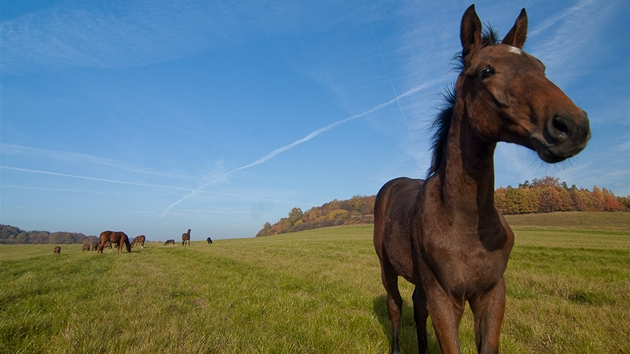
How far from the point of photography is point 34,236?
9350cm

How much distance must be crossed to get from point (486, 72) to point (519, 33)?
0.92 m

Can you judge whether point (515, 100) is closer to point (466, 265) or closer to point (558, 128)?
point (558, 128)

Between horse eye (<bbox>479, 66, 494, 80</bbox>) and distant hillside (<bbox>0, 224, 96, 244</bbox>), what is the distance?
10746cm

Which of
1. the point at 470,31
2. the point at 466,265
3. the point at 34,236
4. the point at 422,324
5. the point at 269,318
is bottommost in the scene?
→ the point at 269,318

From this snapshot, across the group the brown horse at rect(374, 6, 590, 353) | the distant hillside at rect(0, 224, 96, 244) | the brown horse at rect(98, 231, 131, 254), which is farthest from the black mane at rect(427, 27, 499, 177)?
the distant hillside at rect(0, 224, 96, 244)

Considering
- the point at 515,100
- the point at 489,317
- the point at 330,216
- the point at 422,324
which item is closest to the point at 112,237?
the point at 422,324

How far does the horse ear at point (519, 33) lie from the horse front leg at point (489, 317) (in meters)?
2.13

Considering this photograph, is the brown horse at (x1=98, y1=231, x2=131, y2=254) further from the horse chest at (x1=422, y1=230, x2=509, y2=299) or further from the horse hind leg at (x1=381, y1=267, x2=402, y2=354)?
the horse chest at (x1=422, y1=230, x2=509, y2=299)

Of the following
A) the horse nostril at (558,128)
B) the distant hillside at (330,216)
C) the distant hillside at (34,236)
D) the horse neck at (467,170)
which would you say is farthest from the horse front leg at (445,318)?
the distant hillside at (34,236)

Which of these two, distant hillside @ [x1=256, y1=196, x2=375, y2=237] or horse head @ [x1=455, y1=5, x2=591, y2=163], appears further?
distant hillside @ [x1=256, y1=196, x2=375, y2=237]

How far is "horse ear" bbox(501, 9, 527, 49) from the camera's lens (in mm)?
2658

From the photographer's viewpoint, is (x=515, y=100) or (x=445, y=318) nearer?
(x=515, y=100)

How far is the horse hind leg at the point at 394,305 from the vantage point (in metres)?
3.98

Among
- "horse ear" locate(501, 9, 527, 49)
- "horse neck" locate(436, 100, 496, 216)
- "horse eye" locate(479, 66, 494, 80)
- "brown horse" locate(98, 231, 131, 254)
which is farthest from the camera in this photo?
"brown horse" locate(98, 231, 131, 254)
